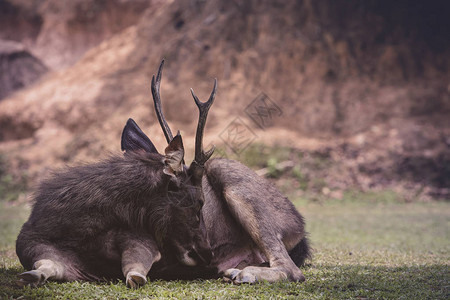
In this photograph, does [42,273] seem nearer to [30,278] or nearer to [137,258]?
[30,278]

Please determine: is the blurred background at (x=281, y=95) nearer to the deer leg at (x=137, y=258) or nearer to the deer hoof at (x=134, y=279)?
the deer leg at (x=137, y=258)

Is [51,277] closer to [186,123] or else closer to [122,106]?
[186,123]

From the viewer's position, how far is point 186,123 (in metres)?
15.3

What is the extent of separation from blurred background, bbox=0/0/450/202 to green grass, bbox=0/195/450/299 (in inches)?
161

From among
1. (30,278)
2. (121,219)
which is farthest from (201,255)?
(30,278)

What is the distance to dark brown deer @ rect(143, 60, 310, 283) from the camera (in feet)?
13.5

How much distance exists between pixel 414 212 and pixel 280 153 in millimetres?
4231

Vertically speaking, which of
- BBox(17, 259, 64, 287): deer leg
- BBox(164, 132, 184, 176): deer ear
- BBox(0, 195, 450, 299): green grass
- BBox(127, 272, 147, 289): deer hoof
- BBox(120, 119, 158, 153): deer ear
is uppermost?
BBox(120, 119, 158, 153): deer ear

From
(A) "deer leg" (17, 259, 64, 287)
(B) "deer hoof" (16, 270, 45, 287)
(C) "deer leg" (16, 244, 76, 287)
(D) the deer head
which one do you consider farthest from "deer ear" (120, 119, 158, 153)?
(B) "deer hoof" (16, 270, 45, 287)

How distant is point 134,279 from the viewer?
3.47 metres

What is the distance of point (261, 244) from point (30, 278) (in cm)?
181

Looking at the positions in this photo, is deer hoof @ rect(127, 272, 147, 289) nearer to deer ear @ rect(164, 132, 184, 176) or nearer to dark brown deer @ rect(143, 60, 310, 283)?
dark brown deer @ rect(143, 60, 310, 283)

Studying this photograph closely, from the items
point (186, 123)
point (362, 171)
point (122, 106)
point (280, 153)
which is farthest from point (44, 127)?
point (362, 171)

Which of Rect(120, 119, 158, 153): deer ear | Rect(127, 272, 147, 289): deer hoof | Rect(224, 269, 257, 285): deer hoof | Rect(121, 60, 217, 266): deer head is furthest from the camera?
Rect(120, 119, 158, 153): deer ear
